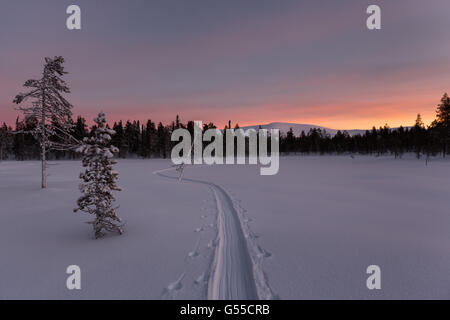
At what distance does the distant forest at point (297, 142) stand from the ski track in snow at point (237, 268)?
225ft

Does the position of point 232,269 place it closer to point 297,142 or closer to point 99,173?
point 99,173

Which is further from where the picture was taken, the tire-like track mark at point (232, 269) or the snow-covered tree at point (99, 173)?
the snow-covered tree at point (99, 173)

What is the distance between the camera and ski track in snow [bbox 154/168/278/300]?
171 inches

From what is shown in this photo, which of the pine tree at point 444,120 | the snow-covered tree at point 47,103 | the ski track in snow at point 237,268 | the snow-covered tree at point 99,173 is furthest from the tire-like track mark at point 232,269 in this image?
the pine tree at point 444,120

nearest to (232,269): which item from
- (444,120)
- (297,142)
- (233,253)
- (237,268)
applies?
(237,268)

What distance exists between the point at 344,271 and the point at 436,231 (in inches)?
228

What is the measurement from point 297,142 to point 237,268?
138m

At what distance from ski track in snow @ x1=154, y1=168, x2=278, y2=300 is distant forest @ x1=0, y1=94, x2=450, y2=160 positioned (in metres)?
68.6

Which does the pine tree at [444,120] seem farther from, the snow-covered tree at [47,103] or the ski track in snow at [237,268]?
the snow-covered tree at [47,103]

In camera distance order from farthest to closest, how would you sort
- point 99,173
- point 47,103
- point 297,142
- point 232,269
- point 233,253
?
point 297,142, point 47,103, point 99,173, point 233,253, point 232,269

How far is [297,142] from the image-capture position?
5266 inches

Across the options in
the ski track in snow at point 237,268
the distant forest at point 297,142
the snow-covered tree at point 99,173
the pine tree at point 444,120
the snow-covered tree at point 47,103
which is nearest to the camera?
the ski track in snow at point 237,268

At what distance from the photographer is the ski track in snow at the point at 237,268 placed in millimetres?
4348
